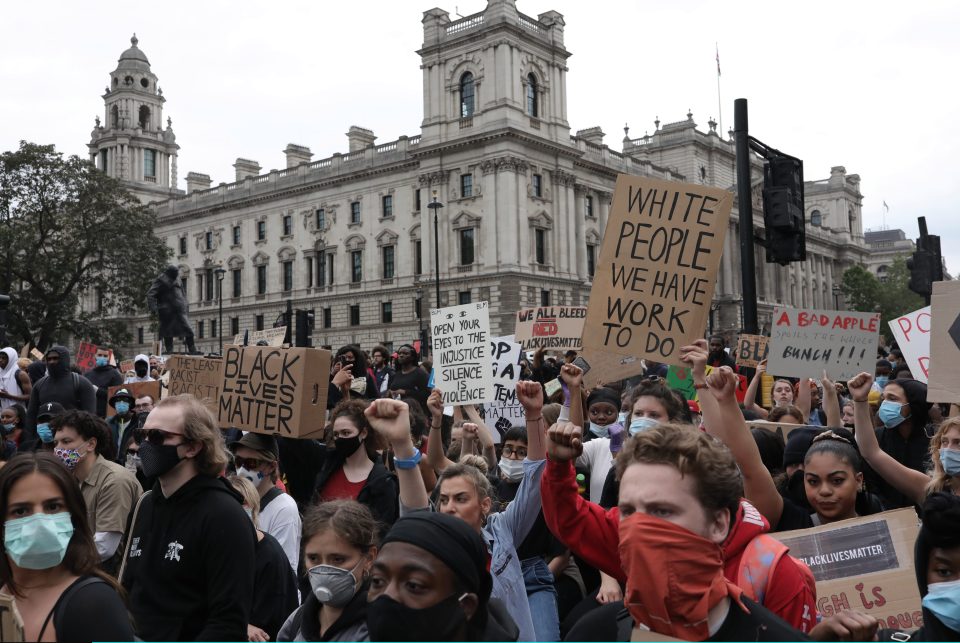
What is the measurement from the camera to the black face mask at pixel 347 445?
5312 mm

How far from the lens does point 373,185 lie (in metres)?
58.4

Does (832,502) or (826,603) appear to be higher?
(832,502)

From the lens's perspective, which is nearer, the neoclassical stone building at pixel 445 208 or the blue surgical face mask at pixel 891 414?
the blue surgical face mask at pixel 891 414

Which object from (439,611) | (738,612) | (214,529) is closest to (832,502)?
(738,612)

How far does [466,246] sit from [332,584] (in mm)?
49451

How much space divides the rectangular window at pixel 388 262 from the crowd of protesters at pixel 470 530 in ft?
172

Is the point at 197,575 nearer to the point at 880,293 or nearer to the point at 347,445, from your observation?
the point at 347,445

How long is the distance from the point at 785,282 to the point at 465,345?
82.5 meters

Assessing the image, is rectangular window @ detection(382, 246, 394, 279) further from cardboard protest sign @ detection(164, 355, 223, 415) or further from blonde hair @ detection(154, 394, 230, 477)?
blonde hair @ detection(154, 394, 230, 477)

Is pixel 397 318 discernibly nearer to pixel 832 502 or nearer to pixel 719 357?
pixel 719 357

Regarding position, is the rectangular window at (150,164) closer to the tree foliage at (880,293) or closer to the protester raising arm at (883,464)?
the tree foliage at (880,293)

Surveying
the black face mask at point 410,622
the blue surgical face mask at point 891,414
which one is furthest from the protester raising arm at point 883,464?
the black face mask at point 410,622

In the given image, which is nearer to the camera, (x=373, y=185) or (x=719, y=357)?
(x=719, y=357)

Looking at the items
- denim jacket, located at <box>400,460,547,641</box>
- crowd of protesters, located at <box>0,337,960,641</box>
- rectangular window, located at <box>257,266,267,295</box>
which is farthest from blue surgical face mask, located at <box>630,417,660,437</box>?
rectangular window, located at <box>257,266,267,295</box>
